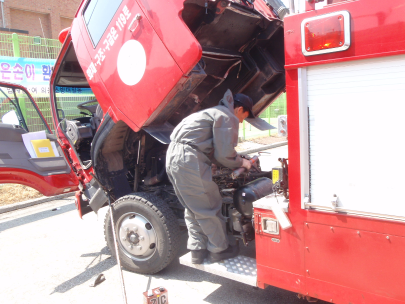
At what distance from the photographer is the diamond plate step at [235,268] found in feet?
9.31

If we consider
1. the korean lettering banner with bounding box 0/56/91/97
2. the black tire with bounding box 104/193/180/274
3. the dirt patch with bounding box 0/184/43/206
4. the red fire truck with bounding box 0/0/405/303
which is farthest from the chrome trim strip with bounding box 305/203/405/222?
the korean lettering banner with bounding box 0/56/91/97

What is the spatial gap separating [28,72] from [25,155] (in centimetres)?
518

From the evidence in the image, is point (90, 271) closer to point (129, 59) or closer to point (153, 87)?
point (153, 87)

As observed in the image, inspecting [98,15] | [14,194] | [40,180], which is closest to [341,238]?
[98,15]

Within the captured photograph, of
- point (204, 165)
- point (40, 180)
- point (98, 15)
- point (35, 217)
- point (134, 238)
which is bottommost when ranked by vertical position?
point (35, 217)

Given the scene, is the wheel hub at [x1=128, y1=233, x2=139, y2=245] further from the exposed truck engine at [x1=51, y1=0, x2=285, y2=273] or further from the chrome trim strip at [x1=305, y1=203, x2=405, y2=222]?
the chrome trim strip at [x1=305, y1=203, x2=405, y2=222]

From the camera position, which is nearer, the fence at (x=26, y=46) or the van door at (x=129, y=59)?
→ the van door at (x=129, y=59)

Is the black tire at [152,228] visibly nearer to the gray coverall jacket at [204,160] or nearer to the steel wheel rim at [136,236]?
the steel wheel rim at [136,236]

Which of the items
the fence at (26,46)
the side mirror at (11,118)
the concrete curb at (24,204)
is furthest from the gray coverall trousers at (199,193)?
the fence at (26,46)

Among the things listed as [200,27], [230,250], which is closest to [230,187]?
[230,250]

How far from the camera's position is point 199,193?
3.10 meters

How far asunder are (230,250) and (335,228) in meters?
1.18

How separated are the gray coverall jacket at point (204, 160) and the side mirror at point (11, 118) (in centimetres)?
348

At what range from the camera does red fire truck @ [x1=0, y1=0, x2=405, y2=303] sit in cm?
211
